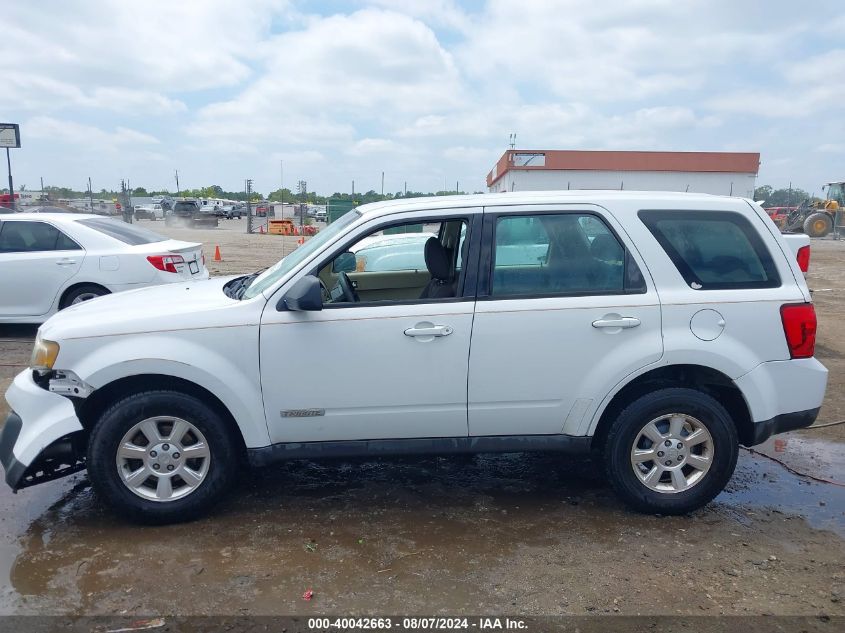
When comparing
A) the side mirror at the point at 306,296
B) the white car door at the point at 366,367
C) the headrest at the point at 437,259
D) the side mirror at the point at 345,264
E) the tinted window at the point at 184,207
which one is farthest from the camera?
the tinted window at the point at 184,207

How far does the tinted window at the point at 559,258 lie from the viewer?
3.93 metres

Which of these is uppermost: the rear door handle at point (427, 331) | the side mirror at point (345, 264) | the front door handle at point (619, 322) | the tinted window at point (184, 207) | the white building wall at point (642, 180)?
the white building wall at point (642, 180)

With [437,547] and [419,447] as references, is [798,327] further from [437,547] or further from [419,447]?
[437,547]

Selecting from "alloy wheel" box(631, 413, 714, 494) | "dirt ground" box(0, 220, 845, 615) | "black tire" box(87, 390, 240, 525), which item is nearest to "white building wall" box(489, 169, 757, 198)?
"dirt ground" box(0, 220, 845, 615)

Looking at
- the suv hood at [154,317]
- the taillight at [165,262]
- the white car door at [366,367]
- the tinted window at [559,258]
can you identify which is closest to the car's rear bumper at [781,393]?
the tinted window at [559,258]

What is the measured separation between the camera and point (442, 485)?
4.50 metres

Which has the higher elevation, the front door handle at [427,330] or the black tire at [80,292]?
the front door handle at [427,330]

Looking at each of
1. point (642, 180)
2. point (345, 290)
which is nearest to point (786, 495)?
point (345, 290)

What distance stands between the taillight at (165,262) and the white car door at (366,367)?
5.13 meters

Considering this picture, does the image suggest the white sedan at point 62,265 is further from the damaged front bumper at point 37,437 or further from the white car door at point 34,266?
the damaged front bumper at point 37,437

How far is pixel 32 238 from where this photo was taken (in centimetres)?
847

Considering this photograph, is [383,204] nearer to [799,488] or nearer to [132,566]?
[132,566]

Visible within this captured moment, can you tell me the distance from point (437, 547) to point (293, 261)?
189 cm

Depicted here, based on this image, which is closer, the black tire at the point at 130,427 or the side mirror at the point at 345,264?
the black tire at the point at 130,427
